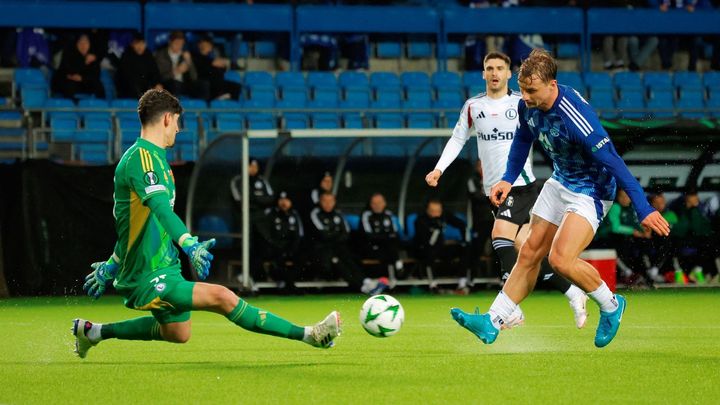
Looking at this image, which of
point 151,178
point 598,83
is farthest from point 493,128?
point 598,83

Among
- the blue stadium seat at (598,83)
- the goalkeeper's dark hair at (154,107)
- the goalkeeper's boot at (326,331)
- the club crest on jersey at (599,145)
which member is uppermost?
the blue stadium seat at (598,83)

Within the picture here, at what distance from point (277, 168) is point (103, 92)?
3.97 metres

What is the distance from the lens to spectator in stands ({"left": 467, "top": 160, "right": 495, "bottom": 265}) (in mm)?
17219

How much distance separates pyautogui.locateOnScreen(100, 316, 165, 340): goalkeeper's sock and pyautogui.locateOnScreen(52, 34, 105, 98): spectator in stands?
41.5 feet

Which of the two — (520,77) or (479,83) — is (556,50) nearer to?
(479,83)

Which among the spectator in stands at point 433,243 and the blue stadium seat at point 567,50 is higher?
the blue stadium seat at point 567,50

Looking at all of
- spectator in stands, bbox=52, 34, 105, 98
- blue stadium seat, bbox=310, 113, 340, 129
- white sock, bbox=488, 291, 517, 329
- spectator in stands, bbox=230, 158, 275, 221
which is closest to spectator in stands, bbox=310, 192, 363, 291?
spectator in stands, bbox=230, 158, 275, 221

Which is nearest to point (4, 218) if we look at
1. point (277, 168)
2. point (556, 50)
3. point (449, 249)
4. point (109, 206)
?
point (109, 206)

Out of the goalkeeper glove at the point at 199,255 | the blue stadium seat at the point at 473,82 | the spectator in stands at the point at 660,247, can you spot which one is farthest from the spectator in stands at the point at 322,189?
the goalkeeper glove at the point at 199,255

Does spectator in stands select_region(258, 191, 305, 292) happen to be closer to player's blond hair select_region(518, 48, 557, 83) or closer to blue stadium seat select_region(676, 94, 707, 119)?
player's blond hair select_region(518, 48, 557, 83)

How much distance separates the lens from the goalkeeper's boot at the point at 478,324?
810 centimetres

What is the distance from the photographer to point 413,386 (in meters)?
6.66

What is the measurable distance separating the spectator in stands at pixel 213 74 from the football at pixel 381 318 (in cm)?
1301

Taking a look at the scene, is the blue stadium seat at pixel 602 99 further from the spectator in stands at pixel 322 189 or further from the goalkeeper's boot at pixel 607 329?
the goalkeeper's boot at pixel 607 329
